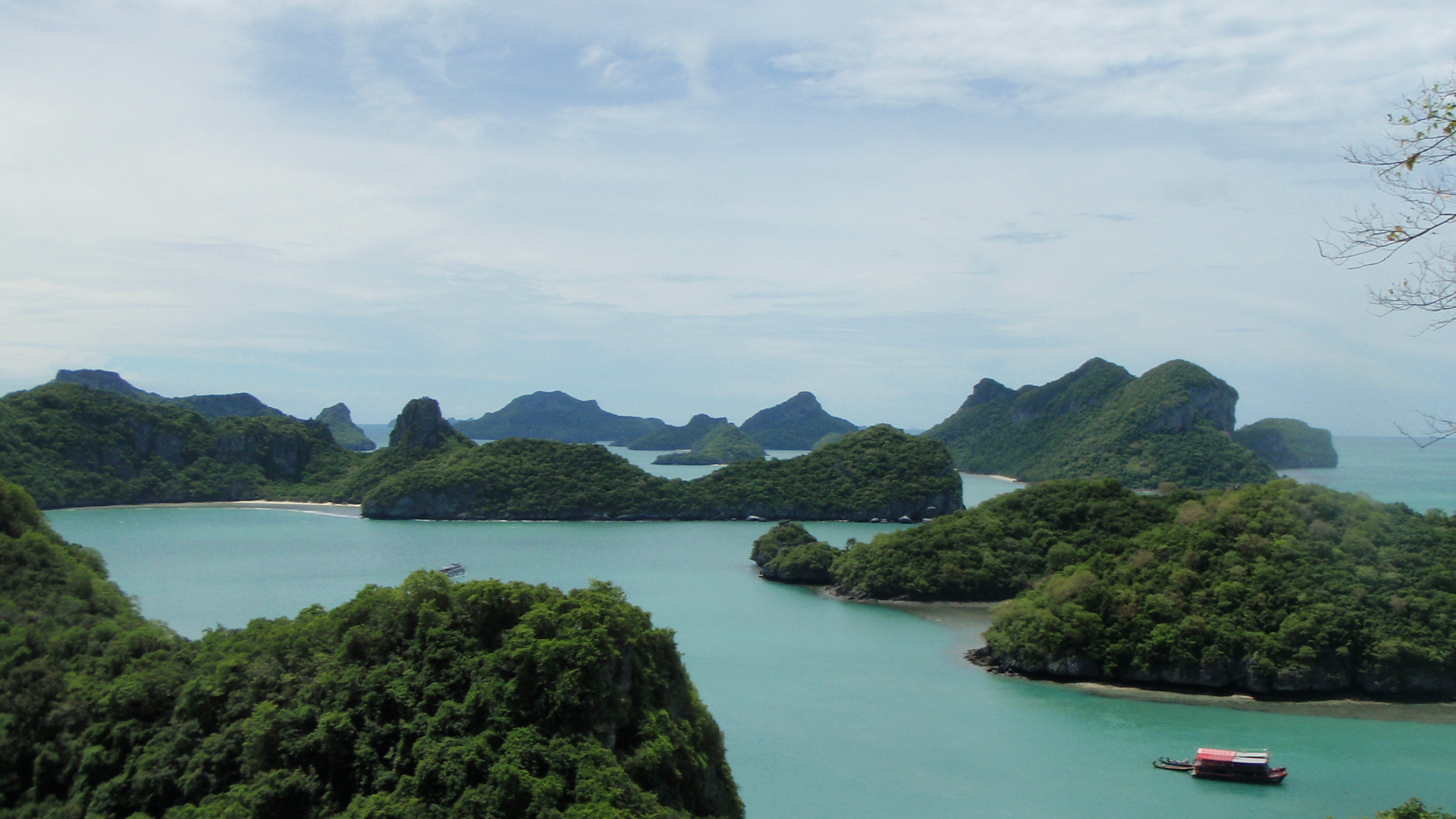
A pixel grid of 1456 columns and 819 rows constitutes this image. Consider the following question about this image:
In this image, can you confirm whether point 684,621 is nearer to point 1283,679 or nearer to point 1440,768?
point 1283,679

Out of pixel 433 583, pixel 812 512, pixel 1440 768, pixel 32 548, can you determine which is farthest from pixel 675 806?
pixel 812 512

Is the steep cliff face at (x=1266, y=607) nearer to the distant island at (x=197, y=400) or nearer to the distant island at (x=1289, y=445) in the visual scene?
the distant island at (x=1289, y=445)

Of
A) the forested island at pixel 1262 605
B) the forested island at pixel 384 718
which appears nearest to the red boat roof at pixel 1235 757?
the forested island at pixel 1262 605

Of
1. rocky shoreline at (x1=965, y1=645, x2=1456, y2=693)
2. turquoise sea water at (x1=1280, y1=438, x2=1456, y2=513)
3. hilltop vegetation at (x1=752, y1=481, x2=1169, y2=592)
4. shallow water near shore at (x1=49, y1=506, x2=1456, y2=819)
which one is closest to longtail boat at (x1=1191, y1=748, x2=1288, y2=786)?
shallow water near shore at (x1=49, y1=506, x2=1456, y2=819)

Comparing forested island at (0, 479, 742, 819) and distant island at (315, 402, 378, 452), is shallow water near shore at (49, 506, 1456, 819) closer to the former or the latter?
forested island at (0, 479, 742, 819)

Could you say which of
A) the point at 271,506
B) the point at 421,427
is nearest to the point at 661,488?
the point at 421,427

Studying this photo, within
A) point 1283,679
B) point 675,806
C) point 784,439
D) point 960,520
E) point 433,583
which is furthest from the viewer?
point 784,439
